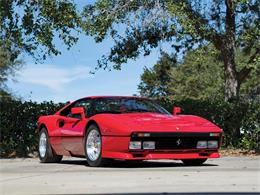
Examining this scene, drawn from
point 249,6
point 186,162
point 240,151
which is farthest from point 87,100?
point 249,6

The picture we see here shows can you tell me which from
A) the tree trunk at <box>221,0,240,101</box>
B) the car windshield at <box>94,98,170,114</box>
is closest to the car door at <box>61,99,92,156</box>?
the car windshield at <box>94,98,170,114</box>

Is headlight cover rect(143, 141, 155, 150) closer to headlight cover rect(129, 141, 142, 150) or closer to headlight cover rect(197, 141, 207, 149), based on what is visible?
headlight cover rect(129, 141, 142, 150)

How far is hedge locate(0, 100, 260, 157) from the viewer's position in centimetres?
1474

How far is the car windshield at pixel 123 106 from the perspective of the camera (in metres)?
10.5

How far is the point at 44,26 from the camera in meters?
14.3

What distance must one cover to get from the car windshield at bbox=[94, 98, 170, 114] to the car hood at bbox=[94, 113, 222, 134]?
0.45m

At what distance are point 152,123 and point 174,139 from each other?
1.51 ft

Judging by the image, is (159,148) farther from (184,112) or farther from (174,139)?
(184,112)

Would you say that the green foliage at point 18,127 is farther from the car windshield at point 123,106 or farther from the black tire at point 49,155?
the car windshield at point 123,106

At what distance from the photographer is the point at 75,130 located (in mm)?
10672

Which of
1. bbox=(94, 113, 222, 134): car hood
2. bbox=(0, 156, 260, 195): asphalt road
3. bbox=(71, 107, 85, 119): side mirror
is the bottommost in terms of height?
bbox=(0, 156, 260, 195): asphalt road

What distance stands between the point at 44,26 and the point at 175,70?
50862mm

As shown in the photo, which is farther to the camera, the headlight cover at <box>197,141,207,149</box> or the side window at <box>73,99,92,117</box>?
the side window at <box>73,99,92,117</box>

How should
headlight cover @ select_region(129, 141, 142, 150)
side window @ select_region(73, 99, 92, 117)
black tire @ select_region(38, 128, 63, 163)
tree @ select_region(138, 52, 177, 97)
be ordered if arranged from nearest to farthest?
headlight cover @ select_region(129, 141, 142, 150), side window @ select_region(73, 99, 92, 117), black tire @ select_region(38, 128, 63, 163), tree @ select_region(138, 52, 177, 97)
